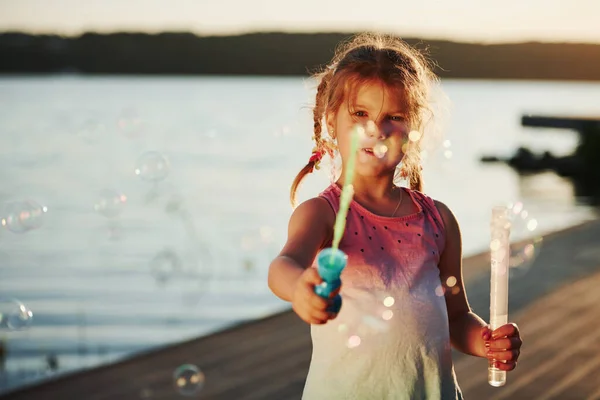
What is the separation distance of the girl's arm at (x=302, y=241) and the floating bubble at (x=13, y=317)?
2.59 metres

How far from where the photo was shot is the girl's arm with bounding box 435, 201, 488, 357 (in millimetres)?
2072

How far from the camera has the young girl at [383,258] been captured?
1894 mm

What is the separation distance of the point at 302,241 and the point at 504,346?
47cm

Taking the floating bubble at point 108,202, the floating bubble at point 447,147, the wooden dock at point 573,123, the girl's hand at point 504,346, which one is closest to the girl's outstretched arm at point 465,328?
the girl's hand at point 504,346

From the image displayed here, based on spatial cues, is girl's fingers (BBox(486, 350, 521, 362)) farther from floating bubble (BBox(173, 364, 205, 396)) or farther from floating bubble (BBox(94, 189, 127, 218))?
floating bubble (BBox(94, 189, 127, 218))

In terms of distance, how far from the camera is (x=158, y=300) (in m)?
8.95

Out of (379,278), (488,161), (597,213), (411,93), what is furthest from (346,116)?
(488,161)

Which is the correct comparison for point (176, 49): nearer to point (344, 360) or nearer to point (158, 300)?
point (158, 300)

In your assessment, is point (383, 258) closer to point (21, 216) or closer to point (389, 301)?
point (389, 301)

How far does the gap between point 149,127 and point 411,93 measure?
109 ft

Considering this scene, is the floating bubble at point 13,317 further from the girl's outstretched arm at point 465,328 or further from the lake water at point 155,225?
the girl's outstretched arm at point 465,328

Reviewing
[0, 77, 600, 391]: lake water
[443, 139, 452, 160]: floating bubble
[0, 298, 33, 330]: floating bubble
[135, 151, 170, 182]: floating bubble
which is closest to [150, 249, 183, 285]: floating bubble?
[0, 77, 600, 391]: lake water

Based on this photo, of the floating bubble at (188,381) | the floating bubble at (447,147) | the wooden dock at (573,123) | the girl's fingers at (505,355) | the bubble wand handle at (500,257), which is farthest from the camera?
the wooden dock at (573,123)

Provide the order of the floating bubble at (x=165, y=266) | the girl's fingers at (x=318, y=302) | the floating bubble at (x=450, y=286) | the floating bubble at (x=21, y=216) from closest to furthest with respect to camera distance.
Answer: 1. the girl's fingers at (x=318, y=302)
2. the floating bubble at (x=450, y=286)
3. the floating bubble at (x=21, y=216)
4. the floating bubble at (x=165, y=266)
